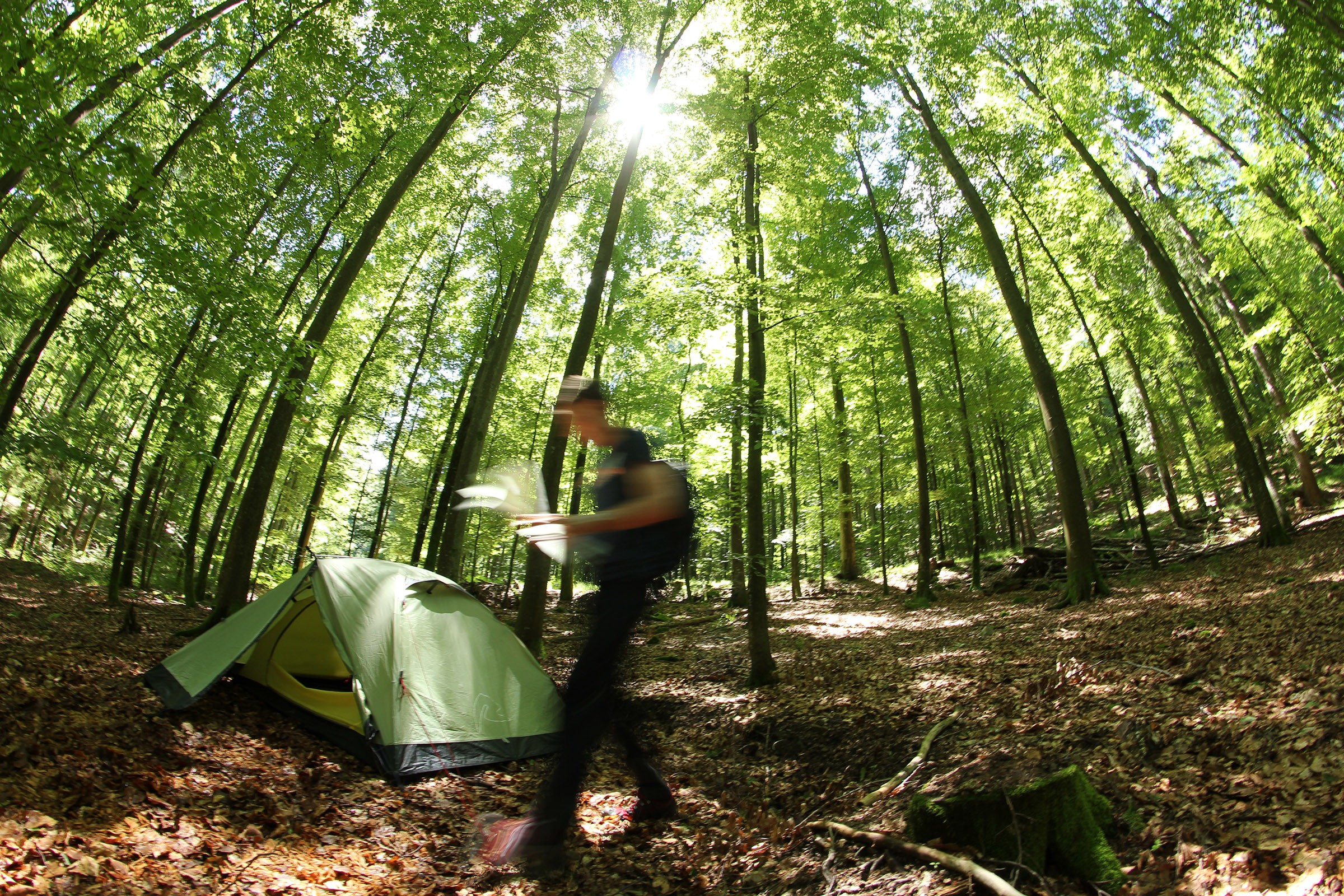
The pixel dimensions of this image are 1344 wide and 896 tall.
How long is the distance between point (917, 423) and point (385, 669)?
1119cm

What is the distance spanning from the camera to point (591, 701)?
9.23 feet

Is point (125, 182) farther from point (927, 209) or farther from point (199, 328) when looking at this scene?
point (927, 209)

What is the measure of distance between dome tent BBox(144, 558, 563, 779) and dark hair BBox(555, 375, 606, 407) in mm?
2456

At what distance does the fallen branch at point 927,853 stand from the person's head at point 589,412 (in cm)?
232

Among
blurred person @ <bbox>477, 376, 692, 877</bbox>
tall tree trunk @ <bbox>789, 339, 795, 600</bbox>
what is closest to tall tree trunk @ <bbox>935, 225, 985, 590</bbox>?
tall tree trunk @ <bbox>789, 339, 795, 600</bbox>

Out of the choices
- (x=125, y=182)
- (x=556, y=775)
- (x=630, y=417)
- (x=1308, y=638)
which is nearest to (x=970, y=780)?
(x=556, y=775)

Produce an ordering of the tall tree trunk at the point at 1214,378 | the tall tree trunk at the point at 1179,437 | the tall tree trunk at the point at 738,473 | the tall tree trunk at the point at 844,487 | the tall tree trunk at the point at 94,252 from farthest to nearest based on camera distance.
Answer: the tall tree trunk at the point at 1179,437, the tall tree trunk at the point at 844,487, the tall tree trunk at the point at 1214,378, the tall tree trunk at the point at 738,473, the tall tree trunk at the point at 94,252

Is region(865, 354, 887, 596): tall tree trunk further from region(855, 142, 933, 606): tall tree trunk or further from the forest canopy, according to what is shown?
region(855, 142, 933, 606): tall tree trunk

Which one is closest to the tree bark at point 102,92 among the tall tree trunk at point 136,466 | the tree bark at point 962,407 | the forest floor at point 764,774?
the tall tree trunk at point 136,466

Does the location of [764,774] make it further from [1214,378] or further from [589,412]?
[1214,378]

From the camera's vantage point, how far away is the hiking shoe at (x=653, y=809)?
10.7 ft

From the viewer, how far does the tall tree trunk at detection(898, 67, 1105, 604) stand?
862 centimetres

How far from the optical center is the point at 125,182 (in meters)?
5.10

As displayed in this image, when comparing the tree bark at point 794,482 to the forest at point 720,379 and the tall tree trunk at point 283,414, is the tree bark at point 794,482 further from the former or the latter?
the tall tree trunk at point 283,414
